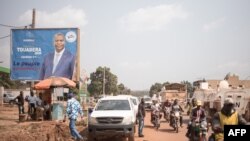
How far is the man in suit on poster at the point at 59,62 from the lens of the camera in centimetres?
2514

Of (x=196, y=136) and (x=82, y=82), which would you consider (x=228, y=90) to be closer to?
(x=82, y=82)

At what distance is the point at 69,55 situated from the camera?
25156mm

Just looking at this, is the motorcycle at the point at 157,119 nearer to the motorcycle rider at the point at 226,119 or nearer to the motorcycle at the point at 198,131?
the motorcycle at the point at 198,131

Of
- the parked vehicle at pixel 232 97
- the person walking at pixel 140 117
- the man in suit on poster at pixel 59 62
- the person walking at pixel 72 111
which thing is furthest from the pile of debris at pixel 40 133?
the man in suit on poster at pixel 59 62

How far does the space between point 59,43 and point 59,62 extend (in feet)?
4.89

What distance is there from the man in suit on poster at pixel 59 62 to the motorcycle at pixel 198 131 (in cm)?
1603

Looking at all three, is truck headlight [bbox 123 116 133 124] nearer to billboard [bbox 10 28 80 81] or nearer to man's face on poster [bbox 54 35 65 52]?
billboard [bbox 10 28 80 81]

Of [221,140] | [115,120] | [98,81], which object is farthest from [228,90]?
[98,81]

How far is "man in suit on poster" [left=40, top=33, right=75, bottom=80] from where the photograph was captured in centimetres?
2514

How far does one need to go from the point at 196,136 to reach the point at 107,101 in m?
5.27

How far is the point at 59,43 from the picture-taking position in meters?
25.3

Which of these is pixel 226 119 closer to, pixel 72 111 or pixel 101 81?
pixel 72 111

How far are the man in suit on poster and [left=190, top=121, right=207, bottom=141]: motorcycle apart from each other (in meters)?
16.0

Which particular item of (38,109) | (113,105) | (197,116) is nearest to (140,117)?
(113,105)
